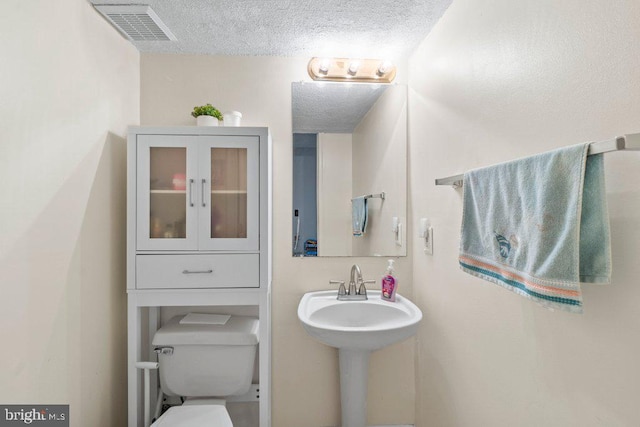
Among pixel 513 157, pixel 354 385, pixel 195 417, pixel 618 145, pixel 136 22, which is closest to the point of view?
pixel 618 145

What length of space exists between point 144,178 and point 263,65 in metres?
0.90

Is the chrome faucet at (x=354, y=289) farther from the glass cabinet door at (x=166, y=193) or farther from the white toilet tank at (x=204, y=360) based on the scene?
the glass cabinet door at (x=166, y=193)

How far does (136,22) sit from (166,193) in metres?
0.80

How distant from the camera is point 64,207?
137 centimetres

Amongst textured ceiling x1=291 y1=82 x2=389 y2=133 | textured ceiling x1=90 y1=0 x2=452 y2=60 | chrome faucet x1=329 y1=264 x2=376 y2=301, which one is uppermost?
textured ceiling x1=90 y1=0 x2=452 y2=60

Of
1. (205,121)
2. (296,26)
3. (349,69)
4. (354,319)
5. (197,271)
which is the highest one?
(296,26)

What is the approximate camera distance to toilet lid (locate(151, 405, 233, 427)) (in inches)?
58.8

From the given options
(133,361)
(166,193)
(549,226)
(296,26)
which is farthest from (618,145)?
(133,361)

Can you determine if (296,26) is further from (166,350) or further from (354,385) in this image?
(354,385)

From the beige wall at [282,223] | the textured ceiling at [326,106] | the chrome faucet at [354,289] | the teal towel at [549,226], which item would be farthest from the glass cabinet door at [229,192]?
the teal towel at [549,226]

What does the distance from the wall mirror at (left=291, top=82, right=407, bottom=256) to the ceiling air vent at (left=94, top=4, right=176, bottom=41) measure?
2.34ft

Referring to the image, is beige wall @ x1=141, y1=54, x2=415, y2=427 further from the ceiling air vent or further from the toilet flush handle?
the toilet flush handle

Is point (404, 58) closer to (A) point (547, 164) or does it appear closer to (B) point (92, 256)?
(A) point (547, 164)

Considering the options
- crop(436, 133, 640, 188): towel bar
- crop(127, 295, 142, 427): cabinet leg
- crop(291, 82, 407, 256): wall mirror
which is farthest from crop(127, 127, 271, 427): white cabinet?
crop(436, 133, 640, 188): towel bar
